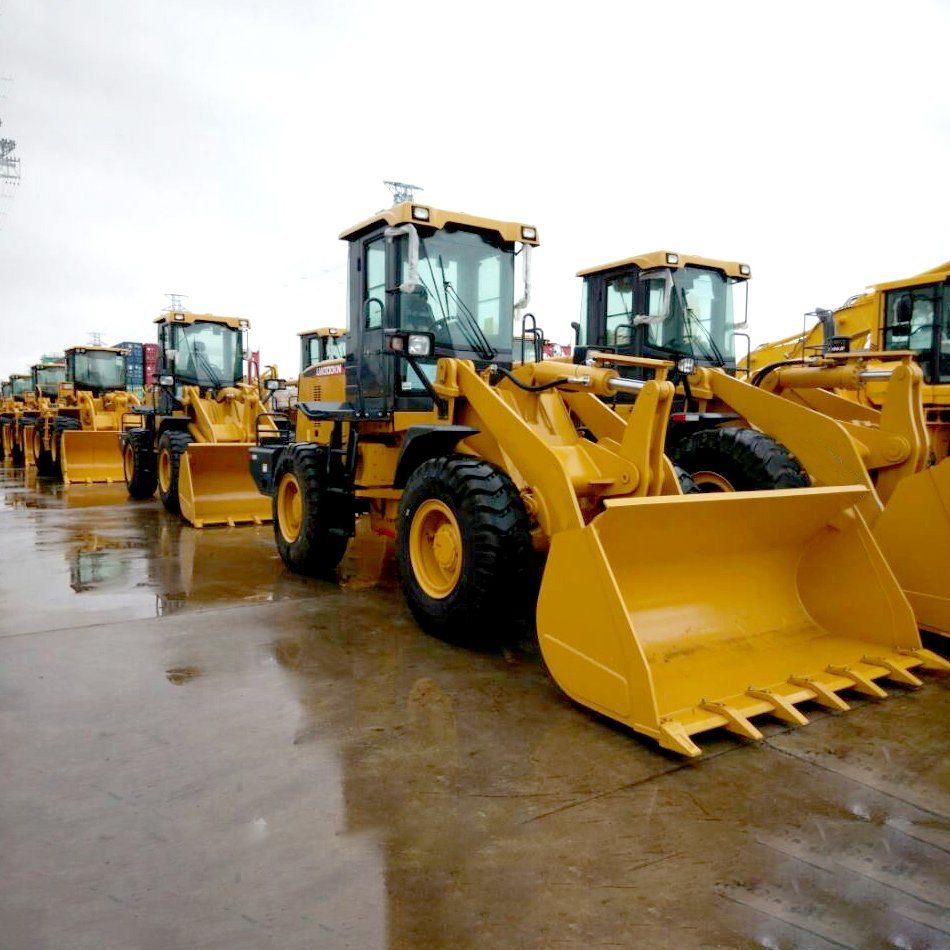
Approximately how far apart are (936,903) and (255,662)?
3.34 metres

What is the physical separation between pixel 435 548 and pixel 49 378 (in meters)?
21.2

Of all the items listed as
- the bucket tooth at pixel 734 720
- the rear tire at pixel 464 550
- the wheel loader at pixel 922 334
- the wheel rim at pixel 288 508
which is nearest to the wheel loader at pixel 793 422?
the wheel loader at pixel 922 334

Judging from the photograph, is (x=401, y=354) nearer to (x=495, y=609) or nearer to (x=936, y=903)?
(x=495, y=609)

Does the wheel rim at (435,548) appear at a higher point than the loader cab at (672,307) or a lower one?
lower

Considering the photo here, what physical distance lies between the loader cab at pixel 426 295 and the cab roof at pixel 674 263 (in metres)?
1.95

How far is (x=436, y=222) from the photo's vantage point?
228 inches

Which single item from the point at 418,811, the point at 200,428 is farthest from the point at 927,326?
the point at 200,428

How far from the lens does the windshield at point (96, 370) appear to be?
16.1 meters

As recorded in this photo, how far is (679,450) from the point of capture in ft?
20.2

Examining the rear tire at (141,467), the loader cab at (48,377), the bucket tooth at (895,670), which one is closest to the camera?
the bucket tooth at (895,670)

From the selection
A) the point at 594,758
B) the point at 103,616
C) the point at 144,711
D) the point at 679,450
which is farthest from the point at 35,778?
the point at 679,450

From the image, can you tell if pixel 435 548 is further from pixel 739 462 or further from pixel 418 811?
pixel 739 462

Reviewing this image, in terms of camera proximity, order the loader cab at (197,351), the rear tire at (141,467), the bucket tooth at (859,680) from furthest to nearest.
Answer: the rear tire at (141,467)
the loader cab at (197,351)
the bucket tooth at (859,680)

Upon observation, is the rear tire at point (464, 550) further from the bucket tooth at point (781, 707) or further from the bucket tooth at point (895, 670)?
the bucket tooth at point (895, 670)
